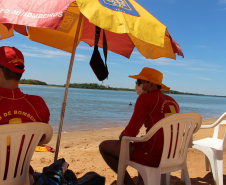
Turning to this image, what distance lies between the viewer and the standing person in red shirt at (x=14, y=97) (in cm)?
176

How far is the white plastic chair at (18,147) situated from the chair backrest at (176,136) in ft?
3.55

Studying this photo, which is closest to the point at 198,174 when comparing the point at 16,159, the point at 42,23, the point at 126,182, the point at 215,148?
the point at 215,148

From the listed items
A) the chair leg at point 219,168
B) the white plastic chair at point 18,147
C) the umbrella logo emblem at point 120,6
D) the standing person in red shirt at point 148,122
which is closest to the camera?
the white plastic chair at point 18,147

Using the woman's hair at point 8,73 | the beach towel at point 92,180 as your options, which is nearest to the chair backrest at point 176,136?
the beach towel at point 92,180

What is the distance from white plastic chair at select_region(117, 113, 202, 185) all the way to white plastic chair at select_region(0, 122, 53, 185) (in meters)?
1.02

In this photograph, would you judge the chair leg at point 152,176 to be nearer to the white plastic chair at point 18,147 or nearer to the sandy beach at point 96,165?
the sandy beach at point 96,165

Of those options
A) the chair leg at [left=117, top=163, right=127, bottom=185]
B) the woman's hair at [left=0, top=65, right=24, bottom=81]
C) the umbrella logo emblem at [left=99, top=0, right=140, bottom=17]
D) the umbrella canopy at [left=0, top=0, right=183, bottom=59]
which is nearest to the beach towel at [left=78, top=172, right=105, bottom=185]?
the chair leg at [left=117, top=163, right=127, bottom=185]

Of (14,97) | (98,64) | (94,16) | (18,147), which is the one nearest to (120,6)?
(94,16)

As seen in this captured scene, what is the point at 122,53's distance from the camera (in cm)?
430

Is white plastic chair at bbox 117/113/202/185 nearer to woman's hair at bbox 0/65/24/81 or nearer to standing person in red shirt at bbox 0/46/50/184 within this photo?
standing person in red shirt at bbox 0/46/50/184

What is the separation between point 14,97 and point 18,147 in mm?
375

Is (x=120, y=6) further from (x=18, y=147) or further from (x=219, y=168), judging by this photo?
(x=219, y=168)

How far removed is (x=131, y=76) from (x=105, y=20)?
3.94 ft

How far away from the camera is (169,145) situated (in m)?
2.49
